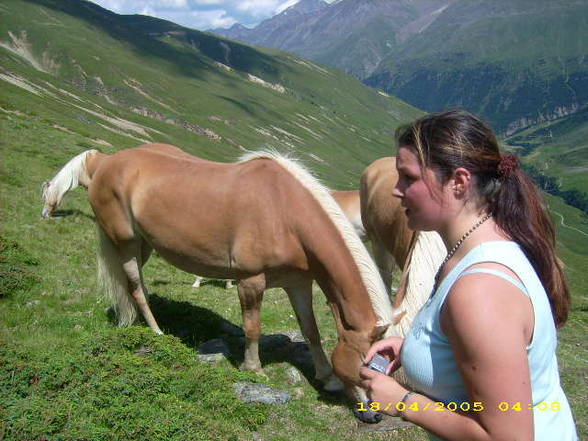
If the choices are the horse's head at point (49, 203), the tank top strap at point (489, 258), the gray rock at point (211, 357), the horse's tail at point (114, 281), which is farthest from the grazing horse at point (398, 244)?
the horse's head at point (49, 203)

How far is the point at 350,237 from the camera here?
6625 mm

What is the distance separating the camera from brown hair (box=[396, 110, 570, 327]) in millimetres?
2459

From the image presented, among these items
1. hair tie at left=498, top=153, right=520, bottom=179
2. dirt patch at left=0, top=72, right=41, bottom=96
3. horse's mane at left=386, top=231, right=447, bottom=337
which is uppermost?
hair tie at left=498, top=153, right=520, bottom=179

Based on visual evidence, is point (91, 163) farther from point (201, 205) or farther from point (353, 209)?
point (201, 205)

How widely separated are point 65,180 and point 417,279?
12675 mm

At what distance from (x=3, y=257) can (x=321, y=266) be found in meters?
6.93

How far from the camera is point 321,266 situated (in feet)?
22.1

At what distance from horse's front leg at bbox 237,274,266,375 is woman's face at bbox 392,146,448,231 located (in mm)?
4973

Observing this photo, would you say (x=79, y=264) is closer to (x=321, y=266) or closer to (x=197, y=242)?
(x=197, y=242)

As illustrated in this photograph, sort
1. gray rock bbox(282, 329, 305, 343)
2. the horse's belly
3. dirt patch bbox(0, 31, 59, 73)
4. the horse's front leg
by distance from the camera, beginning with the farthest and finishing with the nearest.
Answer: dirt patch bbox(0, 31, 59, 73)
gray rock bbox(282, 329, 305, 343)
the horse's belly
the horse's front leg

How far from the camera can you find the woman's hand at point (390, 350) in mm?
3088

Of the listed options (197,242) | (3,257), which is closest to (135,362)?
(197,242)

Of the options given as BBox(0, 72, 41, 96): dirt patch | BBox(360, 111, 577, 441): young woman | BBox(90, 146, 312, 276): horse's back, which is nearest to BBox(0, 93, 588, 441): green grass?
BBox(90, 146, 312, 276): horse's back
